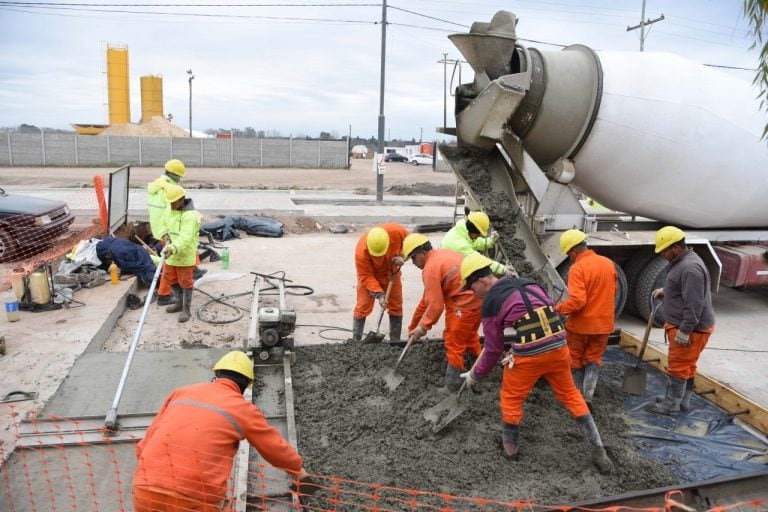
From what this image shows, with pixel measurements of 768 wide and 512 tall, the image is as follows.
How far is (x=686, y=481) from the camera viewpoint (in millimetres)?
3969

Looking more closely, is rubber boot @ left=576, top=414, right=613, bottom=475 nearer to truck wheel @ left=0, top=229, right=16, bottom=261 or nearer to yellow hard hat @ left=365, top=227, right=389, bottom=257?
yellow hard hat @ left=365, top=227, right=389, bottom=257

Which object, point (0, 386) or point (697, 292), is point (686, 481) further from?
point (0, 386)

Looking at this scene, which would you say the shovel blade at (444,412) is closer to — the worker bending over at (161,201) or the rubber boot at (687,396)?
the rubber boot at (687,396)

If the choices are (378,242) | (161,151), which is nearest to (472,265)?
(378,242)

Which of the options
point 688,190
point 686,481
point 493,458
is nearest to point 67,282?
point 493,458

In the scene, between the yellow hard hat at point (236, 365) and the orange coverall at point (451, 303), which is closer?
the yellow hard hat at point (236, 365)

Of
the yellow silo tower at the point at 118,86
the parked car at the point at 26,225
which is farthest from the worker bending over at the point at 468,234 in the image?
the yellow silo tower at the point at 118,86

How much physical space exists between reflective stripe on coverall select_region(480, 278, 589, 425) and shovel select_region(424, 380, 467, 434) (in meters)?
0.40

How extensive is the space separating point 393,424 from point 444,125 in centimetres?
431

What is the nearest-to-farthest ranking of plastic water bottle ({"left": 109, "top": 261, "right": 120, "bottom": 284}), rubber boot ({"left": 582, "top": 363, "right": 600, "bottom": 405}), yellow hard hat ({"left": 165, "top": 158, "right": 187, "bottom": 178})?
rubber boot ({"left": 582, "top": 363, "right": 600, "bottom": 405})
plastic water bottle ({"left": 109, "top": 261, "right": 120, "bottom": 284})
yellow hard hat ({"left": 165, "top": 158, "right": 187, "bottom": 178})

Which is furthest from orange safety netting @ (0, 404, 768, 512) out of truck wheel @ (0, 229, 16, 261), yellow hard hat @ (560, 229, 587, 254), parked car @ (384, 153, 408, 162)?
parked car @ (384, 153, 408, 162)

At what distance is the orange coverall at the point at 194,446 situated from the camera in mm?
2666

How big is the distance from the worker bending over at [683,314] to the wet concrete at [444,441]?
526 mm

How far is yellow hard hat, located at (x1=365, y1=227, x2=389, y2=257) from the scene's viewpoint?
566cm
